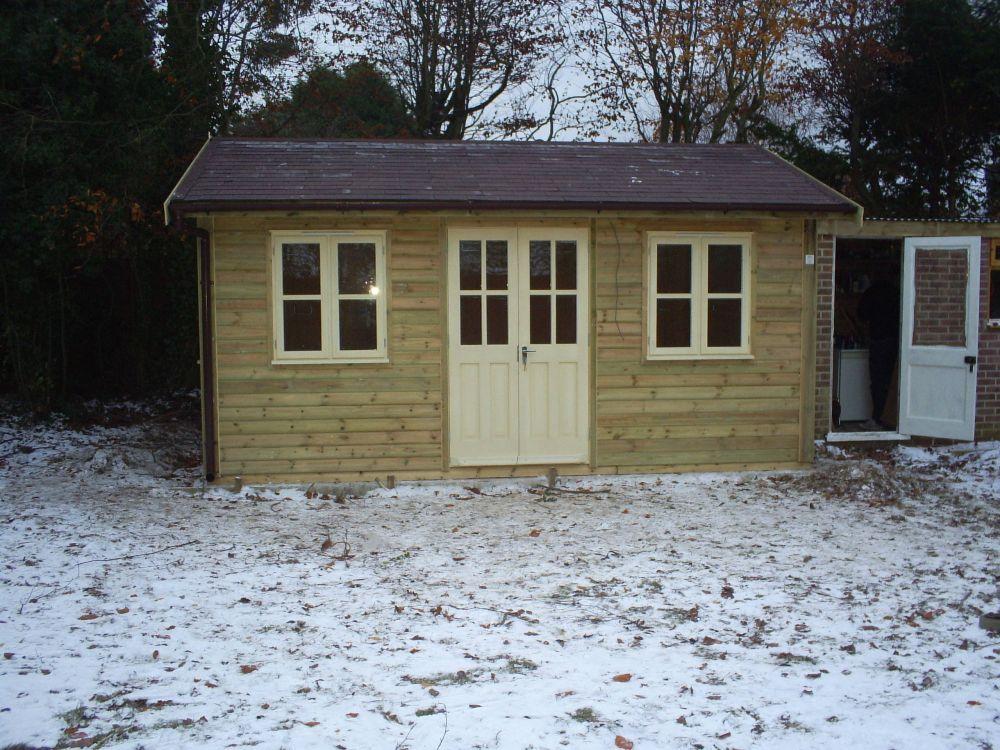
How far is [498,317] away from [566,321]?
648 mm

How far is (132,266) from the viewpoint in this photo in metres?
11.9

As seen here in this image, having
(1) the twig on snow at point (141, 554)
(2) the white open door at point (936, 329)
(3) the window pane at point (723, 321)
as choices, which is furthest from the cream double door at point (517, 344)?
(2) the white open door at point (936, 329)

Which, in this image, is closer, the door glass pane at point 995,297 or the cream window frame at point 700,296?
the cream window frame at point 700,296

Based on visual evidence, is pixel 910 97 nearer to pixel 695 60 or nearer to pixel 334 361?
pixel 695 60

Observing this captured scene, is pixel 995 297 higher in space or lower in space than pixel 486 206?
lower

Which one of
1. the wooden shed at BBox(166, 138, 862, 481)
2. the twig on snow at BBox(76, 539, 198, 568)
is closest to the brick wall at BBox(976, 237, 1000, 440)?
the wooden shed at BBox(166, 138, 862, 481)

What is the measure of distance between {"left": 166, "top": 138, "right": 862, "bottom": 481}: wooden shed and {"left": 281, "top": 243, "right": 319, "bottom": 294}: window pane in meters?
0.02

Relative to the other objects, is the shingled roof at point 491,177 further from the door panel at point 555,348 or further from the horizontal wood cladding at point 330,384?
the door panel at point 555,348

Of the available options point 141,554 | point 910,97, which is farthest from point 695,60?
point 141,554

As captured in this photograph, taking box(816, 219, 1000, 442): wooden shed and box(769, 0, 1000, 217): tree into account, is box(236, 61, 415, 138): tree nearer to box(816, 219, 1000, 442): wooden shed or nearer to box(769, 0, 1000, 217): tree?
box(769, 0, 1000, 217): tree

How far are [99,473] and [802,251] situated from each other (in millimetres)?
7259

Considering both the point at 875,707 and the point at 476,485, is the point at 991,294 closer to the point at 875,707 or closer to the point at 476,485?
the point at 476,485

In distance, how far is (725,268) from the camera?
8.52 meters

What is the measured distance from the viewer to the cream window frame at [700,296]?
8438 millimetres
